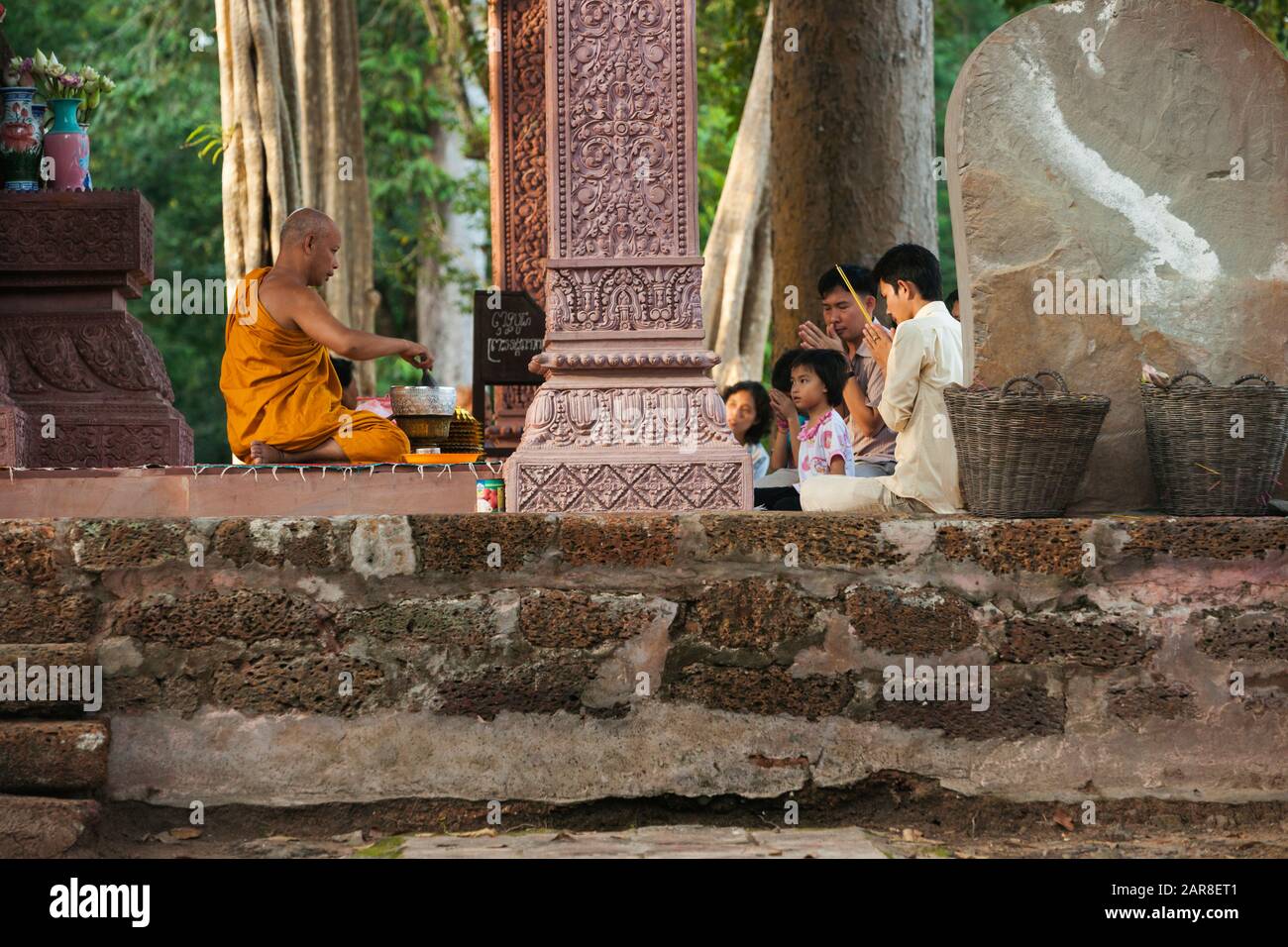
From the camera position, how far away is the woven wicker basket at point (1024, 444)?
516cm

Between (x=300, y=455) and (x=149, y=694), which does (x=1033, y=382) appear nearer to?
(x=149, y=694)

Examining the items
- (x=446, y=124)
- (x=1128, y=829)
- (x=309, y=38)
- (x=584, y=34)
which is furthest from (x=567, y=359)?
(x=446, y=124)

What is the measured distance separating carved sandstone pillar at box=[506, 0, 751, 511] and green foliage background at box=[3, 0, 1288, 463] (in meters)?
15.2

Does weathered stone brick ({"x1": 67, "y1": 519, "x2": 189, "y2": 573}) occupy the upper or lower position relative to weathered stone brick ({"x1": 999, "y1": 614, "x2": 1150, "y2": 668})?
upper

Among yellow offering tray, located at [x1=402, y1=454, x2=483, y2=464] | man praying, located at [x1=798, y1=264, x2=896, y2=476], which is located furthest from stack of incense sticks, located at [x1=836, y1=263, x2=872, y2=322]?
yellow offering tray, located at [x1=402, y1=454, x2=483, y2=464]

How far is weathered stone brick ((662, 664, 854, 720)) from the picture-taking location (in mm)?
5098

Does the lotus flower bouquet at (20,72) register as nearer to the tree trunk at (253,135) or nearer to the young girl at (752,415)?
the young girl at (752,415)

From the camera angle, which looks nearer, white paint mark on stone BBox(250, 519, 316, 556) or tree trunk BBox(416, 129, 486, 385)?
white paint mark on stone BBox(250, 519, 316, 556)

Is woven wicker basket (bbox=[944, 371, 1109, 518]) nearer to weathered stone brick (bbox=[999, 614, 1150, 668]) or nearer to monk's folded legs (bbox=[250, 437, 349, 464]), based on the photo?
weathered stone brick (bbox=[999, 614, 1150, 668])

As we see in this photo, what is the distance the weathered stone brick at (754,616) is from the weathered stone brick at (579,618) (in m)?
0.16

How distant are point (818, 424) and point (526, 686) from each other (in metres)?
2.05

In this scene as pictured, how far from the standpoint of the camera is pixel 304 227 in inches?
300

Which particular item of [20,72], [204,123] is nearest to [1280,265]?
[20,72]

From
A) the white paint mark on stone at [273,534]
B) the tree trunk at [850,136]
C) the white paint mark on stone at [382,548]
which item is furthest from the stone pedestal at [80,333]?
the tree trunk at [850,136]
